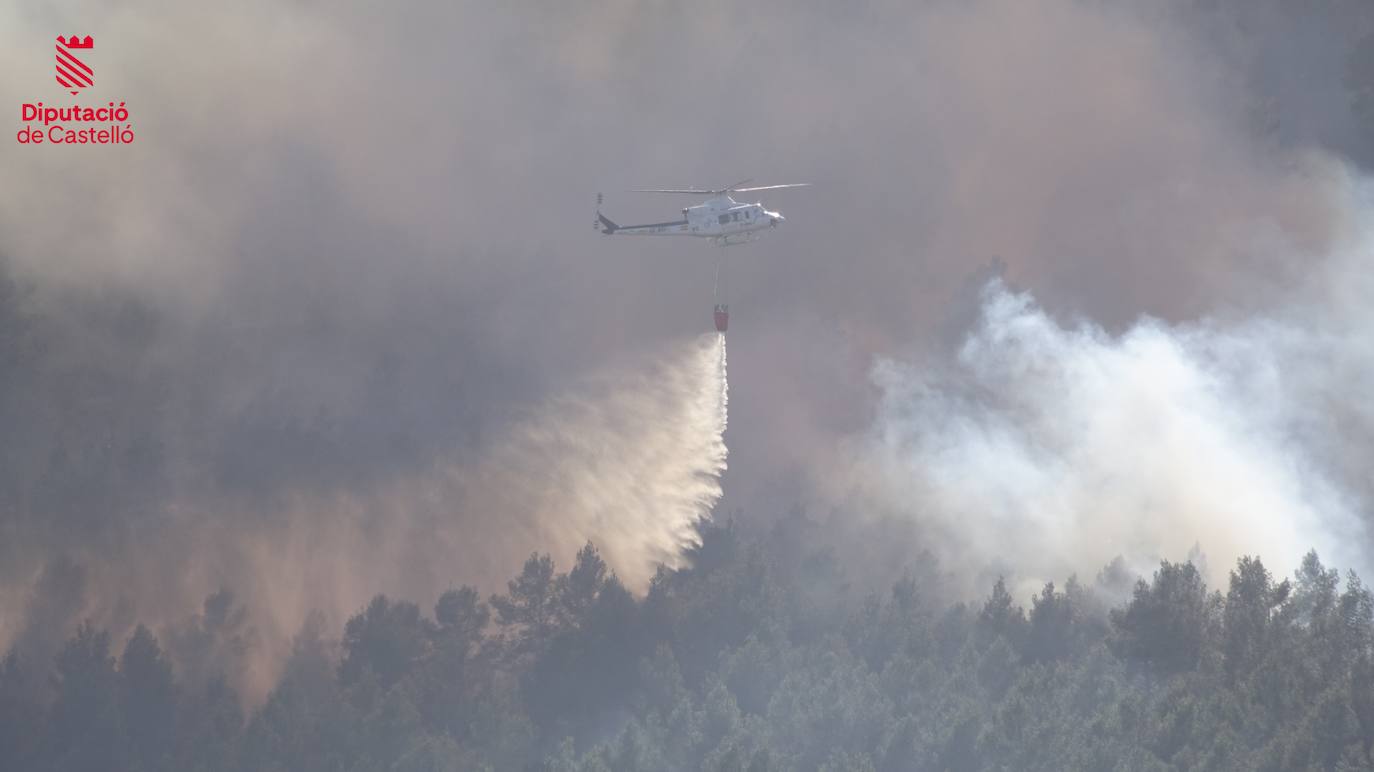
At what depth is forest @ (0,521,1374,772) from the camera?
90312 millimetres

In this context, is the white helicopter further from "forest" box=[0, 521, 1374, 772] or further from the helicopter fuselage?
"forest" box=[0, 521, 1374, 772]

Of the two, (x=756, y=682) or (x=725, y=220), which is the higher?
(x=725, y=220)

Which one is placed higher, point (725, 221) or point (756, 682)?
point (725, 221)

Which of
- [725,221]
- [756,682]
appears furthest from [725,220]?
[756,682]

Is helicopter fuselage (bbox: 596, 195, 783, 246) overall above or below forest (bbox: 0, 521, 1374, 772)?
above

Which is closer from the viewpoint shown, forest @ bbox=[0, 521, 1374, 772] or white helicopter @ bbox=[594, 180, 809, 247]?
forest @ bbox=[0, 521, 1374, 772]

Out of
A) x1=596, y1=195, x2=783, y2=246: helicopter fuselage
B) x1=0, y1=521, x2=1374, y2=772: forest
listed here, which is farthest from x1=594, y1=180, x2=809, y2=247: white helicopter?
x1=0, y1=521, x2=1374, y2=772: forest

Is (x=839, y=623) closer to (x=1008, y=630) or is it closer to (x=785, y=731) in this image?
(x=1008, y=630)

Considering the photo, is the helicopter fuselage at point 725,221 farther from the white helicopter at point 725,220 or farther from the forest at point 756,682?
the forest at point 756,682

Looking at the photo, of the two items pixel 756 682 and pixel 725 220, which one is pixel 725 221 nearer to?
pixel 725 220

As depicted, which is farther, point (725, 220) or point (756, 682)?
point (756, 682)

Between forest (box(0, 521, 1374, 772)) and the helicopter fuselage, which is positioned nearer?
forest (box(0, 521, 1374, 772))

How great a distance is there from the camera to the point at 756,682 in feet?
336

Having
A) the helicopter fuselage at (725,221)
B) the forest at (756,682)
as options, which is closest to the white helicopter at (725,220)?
the helicopter fuselage at (725,221)
